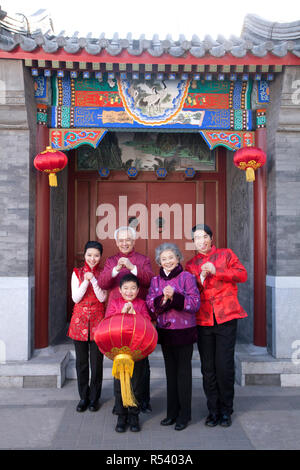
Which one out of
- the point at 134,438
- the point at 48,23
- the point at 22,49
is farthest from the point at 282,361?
the point at 48,23

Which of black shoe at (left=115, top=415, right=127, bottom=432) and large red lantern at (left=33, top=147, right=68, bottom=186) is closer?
black shoe at (left=115, top=415, right=127, bottom=432)

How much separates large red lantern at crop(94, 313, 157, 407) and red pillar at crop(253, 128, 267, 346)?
2237 millimetres

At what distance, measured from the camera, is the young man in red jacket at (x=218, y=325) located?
3141 mm

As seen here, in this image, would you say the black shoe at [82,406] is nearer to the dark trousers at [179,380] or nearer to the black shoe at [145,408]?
the black shoe at [145,408]

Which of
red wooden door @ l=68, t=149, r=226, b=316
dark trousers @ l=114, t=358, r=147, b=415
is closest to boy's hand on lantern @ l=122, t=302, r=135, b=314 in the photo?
dark trousers @ l=114, t=358, r=147, b=415

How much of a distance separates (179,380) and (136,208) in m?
3.48

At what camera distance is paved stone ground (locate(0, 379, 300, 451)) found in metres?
2.83

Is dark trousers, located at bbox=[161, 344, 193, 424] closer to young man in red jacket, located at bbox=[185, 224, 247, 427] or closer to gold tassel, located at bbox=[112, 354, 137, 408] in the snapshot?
young man in red jacket, located at bbox=[185, 224, 247, 427]

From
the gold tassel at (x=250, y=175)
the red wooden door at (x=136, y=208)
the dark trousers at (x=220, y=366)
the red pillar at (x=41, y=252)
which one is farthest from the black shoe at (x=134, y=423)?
the red wooden door at (x=136, y=208)

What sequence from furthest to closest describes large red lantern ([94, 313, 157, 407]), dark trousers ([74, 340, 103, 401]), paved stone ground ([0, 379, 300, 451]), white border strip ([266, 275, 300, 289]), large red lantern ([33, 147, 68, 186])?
white border strip ([266, 275, 300, 289]) < large red lantern ([33, 147, 68, 186]) < dark trousers ([74, 340, 103, 401]) < paved stone ground ([0, 379, 300, 451]) < large red lantern ([94, 313, 157, 407])

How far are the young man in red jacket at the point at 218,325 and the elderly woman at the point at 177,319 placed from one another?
0.65 feet

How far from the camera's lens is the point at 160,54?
407cm

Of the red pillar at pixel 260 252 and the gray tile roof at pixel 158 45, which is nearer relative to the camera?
the gray tile roof at pixel 158 45

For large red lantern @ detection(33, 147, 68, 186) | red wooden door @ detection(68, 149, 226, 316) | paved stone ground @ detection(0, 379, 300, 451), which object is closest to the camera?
paved stone ground @ detection(0, 379, 300, 451)
